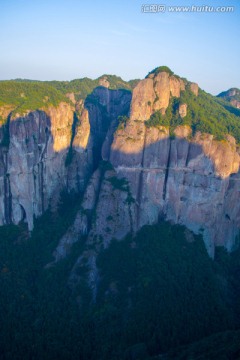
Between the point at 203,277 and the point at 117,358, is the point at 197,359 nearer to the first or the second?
the point at 117,358

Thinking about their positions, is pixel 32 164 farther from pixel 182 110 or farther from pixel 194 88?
pixel 194 88

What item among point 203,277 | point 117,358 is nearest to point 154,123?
point 203,277

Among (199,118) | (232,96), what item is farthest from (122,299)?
(232,96)

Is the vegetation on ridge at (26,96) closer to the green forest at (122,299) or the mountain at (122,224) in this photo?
the mountain at (122,224)

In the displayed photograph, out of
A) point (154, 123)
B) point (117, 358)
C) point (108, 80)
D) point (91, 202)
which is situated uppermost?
point (108, 80)

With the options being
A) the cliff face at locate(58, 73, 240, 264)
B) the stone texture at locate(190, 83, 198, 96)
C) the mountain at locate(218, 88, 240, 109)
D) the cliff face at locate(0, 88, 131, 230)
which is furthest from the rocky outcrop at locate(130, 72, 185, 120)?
the mountain at locate(218, 88, 240, 109)

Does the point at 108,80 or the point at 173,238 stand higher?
the point at 108,80
